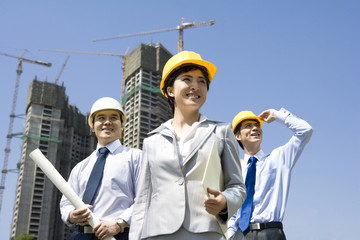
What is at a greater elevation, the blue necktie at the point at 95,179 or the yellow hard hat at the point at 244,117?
the yellow hard hat at the point at 244,117

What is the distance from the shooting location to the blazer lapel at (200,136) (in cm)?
328

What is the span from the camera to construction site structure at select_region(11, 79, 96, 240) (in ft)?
274

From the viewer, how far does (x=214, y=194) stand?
299cm

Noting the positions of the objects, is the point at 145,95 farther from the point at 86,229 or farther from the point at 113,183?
the point at 86,229

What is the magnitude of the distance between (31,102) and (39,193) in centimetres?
1993

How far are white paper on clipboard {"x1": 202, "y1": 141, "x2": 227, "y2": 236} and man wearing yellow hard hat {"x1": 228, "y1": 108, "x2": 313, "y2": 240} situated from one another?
2240 mm

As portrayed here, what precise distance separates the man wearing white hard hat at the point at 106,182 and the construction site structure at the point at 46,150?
272 feet

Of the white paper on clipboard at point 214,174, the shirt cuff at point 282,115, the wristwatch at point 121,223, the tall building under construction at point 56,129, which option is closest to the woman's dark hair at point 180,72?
the white paper on clipboard at point 214,174

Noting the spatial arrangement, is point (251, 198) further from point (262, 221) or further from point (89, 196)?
point (89, 196)

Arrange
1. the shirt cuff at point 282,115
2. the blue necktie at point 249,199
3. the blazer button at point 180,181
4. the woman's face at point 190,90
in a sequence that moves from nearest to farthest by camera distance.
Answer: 1. the blazer button at point 180,181
2. the woman's face at point 190,90
3. the blue necktie at point 249,199
4. the shirt cuff at point 282,115

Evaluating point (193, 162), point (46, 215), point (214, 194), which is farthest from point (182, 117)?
point (46, 215)

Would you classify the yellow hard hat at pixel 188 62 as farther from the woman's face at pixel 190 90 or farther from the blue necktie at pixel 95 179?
the blue necktie at pixel 95 179

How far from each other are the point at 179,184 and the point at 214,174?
26cm

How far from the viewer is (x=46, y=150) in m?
90.3
